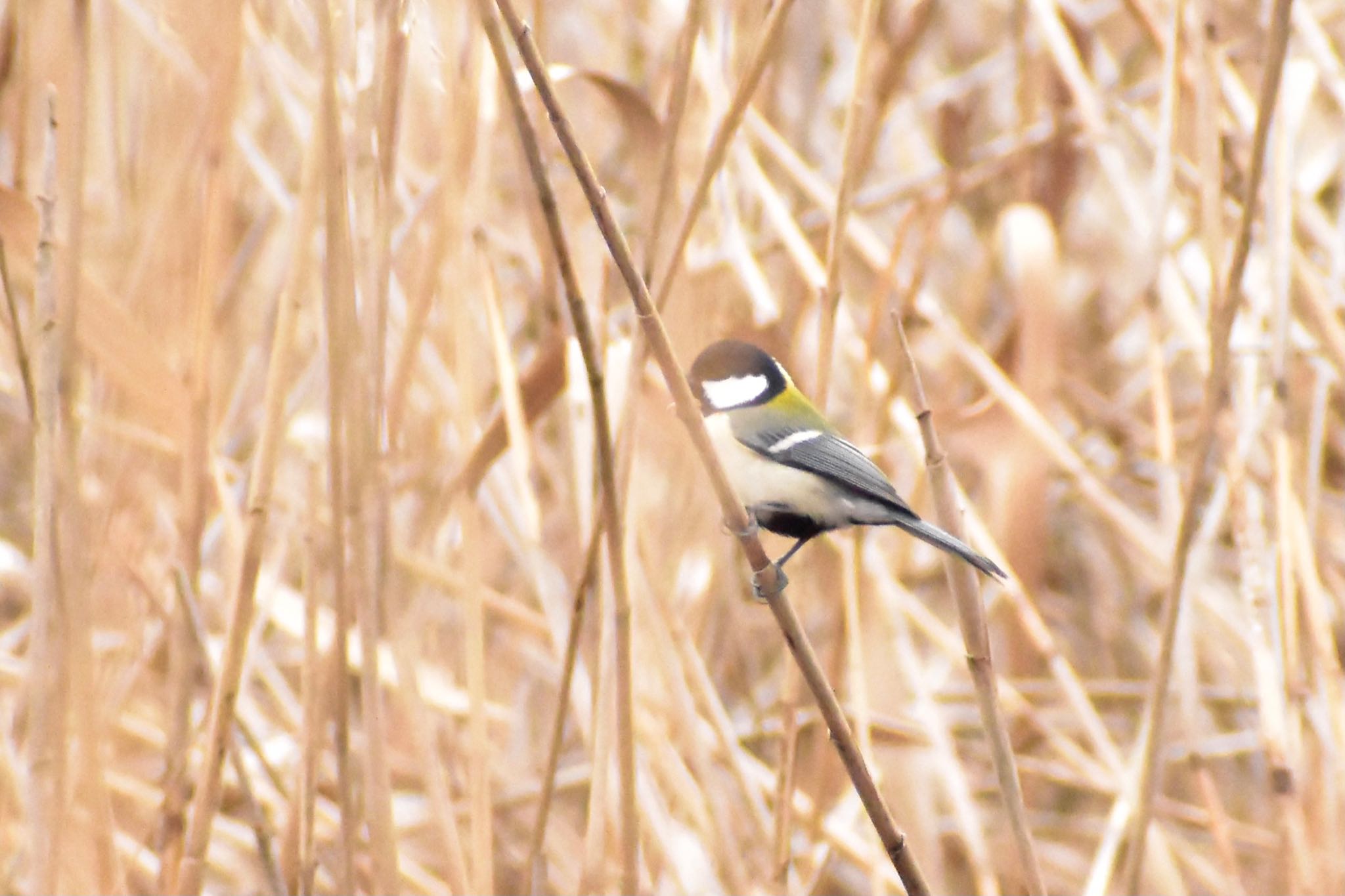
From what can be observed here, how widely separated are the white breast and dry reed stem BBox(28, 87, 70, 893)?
1.92 feet

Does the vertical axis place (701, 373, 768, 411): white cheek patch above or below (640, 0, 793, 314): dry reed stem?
below

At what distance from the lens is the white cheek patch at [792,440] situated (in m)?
1.35

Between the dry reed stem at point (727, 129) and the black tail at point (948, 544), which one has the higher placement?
the dry reed stem at point (727, 129)

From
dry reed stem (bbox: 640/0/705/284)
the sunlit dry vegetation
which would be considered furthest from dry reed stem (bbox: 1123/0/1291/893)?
dry reed stem (bbox: 640/0/705/284)

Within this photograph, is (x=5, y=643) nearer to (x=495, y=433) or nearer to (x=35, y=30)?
(x=35, y=30)

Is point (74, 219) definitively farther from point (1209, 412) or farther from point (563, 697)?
point (1209, 412)

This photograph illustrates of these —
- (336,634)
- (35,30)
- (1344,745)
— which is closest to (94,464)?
(35,30)

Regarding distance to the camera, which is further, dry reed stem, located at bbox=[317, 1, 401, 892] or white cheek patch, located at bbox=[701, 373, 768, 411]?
white cheek patch, located at bbox=[701, 373, 768, 411]

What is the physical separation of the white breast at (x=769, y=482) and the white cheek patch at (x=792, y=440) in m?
0.02

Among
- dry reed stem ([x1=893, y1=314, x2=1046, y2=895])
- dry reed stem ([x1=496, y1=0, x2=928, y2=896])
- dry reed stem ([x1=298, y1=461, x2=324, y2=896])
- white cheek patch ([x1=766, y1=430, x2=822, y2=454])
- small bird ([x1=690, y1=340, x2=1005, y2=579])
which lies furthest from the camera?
white cheek patch ([x1=766, y1=430, x2=822, y2=454])

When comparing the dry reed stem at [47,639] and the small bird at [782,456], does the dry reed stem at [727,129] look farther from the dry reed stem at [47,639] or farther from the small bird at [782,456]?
the dry reed stem at [47,639]

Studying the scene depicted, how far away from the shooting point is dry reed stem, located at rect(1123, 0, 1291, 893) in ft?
3.00

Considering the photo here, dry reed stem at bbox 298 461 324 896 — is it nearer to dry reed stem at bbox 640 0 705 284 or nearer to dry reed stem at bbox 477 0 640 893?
dry reed stem at bbox 477 0 640 893

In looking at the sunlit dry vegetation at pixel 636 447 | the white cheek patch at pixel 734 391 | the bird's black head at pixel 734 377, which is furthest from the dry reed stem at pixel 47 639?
the white cheek patch at pixel 734 391
